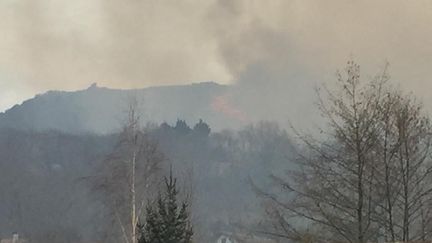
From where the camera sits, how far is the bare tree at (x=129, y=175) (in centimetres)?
3119

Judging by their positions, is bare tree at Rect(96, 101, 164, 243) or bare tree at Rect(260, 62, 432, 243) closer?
bare tree at Rect(260, 62, 432, 243)

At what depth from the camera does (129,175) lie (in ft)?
103

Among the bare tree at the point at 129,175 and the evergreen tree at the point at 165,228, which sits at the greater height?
the bare tree at the point at 129,175

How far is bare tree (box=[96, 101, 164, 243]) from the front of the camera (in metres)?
31.2

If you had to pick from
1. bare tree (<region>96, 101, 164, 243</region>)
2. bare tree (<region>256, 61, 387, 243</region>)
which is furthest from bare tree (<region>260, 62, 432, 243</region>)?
bare tree (<region>96, 101, 164, 243</region>)

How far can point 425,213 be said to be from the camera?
1638 cm

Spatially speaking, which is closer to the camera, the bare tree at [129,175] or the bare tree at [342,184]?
the bare tree at [342,184]

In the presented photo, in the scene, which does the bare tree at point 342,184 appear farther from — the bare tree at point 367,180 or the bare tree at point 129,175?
the bare tree at point 129,175

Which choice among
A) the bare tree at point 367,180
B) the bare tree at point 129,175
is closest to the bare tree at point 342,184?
→ the bare tree at point 367,180

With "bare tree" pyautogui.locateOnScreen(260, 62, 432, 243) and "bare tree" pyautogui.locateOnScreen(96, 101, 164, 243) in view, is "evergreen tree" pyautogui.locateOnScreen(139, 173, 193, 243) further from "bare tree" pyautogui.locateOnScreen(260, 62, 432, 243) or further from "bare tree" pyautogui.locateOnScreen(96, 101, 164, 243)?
"bare tree" pyautogui.locateOnScreen(96, 101, 164, 243)

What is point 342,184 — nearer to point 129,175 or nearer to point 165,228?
point 165,228

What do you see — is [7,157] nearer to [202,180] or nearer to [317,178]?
[202,180]

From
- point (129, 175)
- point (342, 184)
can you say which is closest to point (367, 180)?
point (342, 184)

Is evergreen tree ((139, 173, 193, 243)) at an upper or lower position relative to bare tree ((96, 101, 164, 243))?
lower
